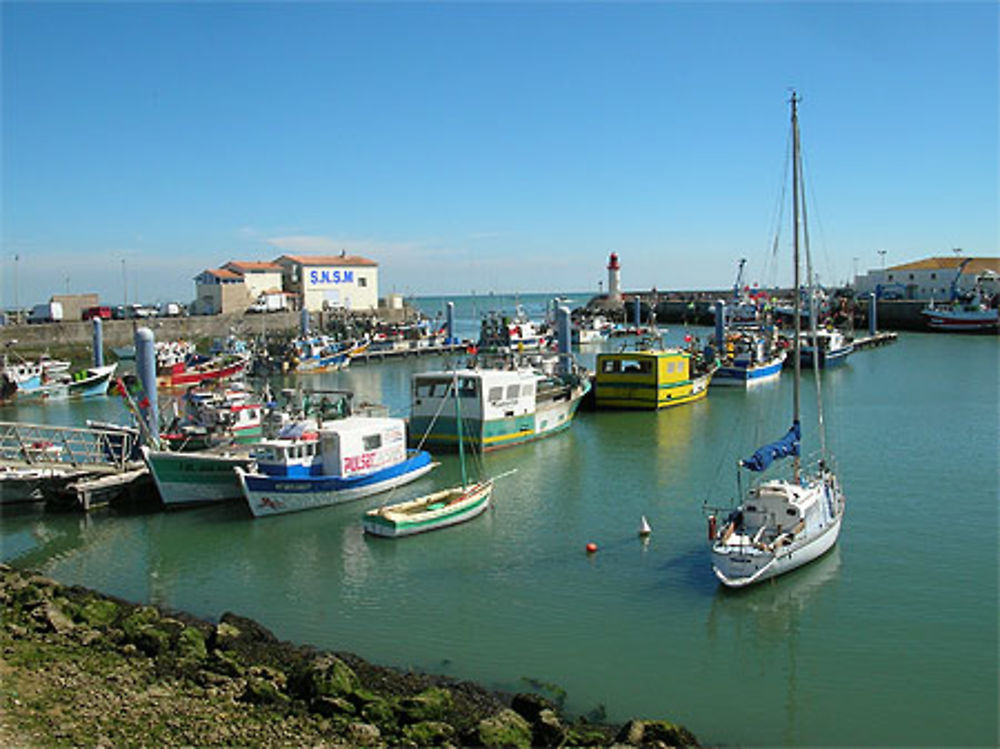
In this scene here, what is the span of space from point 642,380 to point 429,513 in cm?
2060

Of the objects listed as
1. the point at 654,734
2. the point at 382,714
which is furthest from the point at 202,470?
the point at 654,734

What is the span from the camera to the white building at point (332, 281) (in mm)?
82312

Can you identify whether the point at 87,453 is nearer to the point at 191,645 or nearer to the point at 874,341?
the point at 191,645

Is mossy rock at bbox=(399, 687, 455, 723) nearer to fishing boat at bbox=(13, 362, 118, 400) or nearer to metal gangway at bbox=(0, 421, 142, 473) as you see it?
metal gangway at bbox=(0, 421, 142, 473)

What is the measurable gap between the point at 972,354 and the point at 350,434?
179 ft

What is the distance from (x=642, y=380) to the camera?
1539 inches

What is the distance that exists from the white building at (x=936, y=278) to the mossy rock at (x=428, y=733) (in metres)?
94.3

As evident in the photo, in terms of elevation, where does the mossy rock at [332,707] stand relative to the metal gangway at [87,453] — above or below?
below

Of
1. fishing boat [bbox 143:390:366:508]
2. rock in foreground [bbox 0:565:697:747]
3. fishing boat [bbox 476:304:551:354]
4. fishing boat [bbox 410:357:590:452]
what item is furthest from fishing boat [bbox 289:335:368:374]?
rock in foreground [bbox 0:565:697:747]

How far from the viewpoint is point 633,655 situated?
1405 centimetres

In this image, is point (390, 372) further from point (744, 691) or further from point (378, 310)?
point (744, 691)

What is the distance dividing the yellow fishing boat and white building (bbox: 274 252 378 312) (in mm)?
47069

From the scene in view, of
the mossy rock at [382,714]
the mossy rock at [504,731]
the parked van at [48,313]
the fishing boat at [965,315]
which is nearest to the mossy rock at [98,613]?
the mossy rock at [382,714]

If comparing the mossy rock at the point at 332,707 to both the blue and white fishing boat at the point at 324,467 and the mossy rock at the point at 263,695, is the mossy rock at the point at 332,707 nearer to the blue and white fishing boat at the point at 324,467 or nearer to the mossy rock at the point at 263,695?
the mossy rock at the point at 263,695
